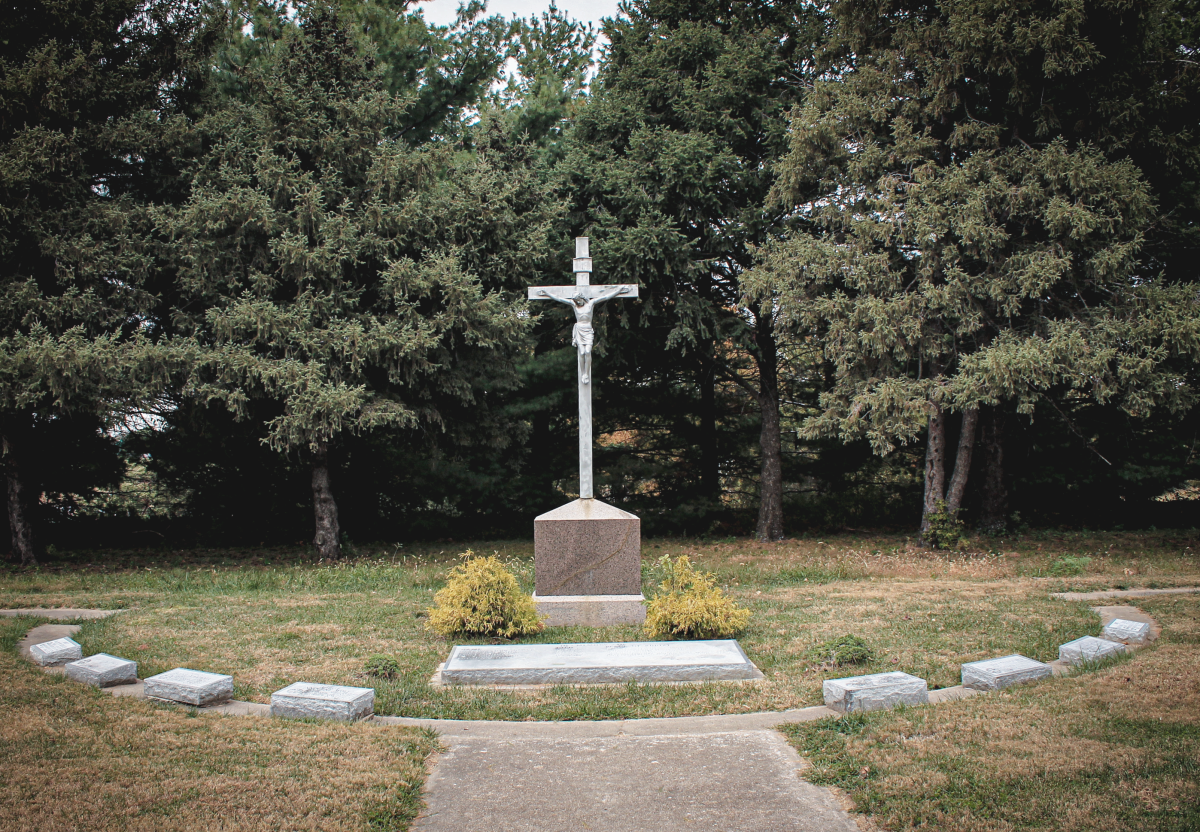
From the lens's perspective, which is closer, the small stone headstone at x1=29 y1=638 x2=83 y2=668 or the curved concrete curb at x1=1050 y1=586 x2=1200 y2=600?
the small stone headstone at x1=29 y1=638 x2=83 y2=668

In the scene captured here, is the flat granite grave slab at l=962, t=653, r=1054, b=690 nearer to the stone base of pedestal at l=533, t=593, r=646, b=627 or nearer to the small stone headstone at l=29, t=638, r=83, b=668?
the stone base of pedestal at l=533, t=593, r=646, b=627

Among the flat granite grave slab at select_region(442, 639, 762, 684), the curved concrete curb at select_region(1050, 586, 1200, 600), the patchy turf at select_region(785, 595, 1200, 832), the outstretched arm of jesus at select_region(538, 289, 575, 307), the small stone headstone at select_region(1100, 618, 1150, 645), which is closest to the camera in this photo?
the patchy turf at select_region(785, 595, 1200, 832)

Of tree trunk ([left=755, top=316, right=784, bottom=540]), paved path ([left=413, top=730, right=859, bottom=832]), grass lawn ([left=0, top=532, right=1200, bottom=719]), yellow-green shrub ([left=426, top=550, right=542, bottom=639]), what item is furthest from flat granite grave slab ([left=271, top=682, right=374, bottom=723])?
tree trunk ([left=755, top=316, right=784, bottom=540])

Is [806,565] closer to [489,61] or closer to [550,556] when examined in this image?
[550,556]

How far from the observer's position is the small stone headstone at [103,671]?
5113 mm

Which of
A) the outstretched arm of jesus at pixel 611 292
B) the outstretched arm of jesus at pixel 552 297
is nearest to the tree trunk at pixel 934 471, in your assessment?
the outstretched arm of jesus at pixel 611 292

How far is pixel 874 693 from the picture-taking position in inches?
181

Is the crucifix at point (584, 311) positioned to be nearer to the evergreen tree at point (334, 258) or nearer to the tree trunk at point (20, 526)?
the evergreen tree at point (334, 258)

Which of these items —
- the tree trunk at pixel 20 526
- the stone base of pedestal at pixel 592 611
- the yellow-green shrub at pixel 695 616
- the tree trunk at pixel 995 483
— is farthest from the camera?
the tree trunk at pixel 995 483

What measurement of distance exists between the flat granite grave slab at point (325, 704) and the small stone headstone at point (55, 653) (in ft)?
7.09

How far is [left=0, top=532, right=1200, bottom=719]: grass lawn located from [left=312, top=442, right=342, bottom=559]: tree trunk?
38 cm

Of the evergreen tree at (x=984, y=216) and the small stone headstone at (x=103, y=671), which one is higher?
the evergreen tree at (x=984, y=216)

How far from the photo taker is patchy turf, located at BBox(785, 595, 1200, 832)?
3291mm

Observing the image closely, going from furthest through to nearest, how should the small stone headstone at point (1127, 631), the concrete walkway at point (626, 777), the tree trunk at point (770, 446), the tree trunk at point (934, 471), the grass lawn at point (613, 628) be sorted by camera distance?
the tree trunk at point (770, 446) < the tree trunk at point (934, 471) < the small stone headstone at point (1127, 631) < the grass lawn at point (613, 628) < the concrete walkway at point (626, 777)
